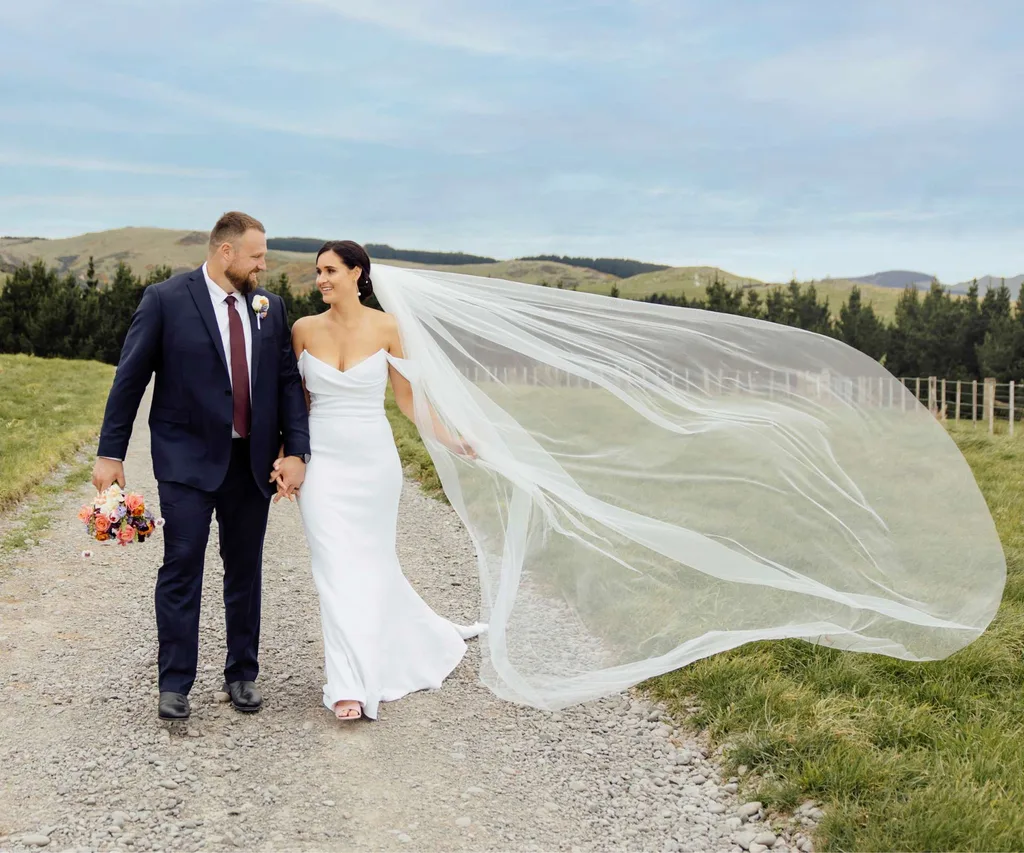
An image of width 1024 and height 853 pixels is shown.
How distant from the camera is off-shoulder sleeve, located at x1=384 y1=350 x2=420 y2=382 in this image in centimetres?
521

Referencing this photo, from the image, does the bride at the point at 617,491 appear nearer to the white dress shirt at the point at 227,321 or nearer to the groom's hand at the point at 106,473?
the white dress shirt at the point at 227,321

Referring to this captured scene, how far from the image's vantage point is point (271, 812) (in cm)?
378

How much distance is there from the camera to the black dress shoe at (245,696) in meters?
4.86

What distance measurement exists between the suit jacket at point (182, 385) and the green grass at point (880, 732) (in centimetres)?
253

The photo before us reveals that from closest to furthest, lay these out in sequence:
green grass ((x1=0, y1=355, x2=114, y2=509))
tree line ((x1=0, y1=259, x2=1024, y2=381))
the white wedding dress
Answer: the white wedding dress → green grass ((x1=0, y1=355, x2=114, y2=509)) → tree line ((x1=0, y1=259, x2=1024, y2=381))

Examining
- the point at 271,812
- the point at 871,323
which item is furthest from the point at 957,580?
the point at 871,323

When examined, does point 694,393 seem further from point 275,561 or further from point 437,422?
point 275,561

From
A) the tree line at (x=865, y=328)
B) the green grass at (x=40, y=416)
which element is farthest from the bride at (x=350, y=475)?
the tree line at (x=865, y=328)

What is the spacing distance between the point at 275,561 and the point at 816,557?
4.73 metres

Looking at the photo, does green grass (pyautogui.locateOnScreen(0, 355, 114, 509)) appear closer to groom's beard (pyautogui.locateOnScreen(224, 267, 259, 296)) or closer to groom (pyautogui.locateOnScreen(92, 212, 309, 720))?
groom (pyautogui.locateOnScreen(92, 212, 309, 720))

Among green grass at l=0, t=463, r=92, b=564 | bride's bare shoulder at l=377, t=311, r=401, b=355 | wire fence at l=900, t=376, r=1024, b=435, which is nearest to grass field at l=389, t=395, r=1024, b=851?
bride's bare shoulder at l=377, t=311, r=401, b=355

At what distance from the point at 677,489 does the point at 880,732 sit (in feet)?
5.47

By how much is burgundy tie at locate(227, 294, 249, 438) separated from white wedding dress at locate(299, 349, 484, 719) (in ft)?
1.15

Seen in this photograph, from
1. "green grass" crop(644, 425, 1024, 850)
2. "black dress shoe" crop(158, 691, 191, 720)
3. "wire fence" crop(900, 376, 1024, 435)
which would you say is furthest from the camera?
"wire fence" crop(900, 376, 1024, 435)
